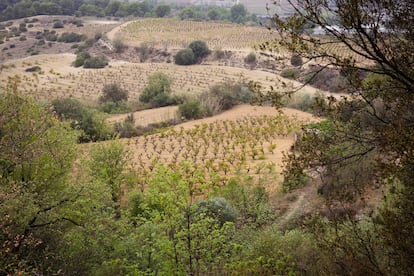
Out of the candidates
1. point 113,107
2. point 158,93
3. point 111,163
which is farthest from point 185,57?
point 111,163

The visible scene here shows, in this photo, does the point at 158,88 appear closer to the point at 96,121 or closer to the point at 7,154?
the point at 96,121

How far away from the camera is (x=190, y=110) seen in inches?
1201

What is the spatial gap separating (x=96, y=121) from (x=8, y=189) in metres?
16.3

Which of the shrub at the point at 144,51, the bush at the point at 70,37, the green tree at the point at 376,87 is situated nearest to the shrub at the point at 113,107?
the green tree at the point at 376,87

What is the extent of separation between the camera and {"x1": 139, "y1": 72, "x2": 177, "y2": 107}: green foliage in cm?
3562

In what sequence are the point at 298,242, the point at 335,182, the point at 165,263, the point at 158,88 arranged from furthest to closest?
the point at 158,88 < the point at 335,182 < the point at 298,242 < the point at 165,263

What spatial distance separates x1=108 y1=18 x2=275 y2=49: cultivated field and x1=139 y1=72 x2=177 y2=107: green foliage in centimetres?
2796

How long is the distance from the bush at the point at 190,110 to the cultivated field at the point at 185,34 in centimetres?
3532

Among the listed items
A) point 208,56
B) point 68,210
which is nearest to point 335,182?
point 68,210

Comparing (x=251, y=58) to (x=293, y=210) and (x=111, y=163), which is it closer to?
(x=111, y=163)

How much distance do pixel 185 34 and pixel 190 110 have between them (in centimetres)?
4781

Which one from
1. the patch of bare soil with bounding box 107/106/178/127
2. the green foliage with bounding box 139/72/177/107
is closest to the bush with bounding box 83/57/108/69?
the green foliage with bounding box 139/72/177/107

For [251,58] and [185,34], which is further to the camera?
[185,34]

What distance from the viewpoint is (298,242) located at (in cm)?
888
